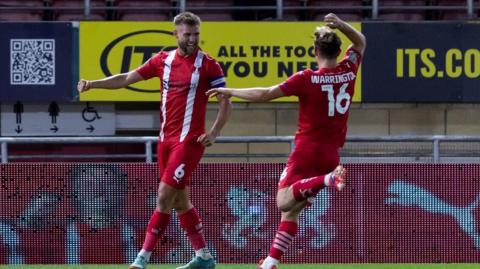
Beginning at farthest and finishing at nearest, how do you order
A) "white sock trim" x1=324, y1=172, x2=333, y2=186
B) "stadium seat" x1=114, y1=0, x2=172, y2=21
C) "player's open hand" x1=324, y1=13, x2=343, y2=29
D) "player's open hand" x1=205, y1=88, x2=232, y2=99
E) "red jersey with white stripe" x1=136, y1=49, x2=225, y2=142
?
"stadium seat" x1=114, y1=0, x2=172, y2=21, "red jersey with white stripe" x1=136, y1=49, x2=225, y2=142, "player's open hand" x1=324, y1=13, x2=343, y2=29, "player's open hand" x1=205, y1=88, x2=232, y2=99, "white sock trim" x1=324, y1=172, x2=333, y2=186

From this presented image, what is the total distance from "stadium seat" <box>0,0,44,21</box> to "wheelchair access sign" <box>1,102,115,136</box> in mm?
1162

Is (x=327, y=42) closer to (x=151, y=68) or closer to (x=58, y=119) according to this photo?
(x=151, y=68)

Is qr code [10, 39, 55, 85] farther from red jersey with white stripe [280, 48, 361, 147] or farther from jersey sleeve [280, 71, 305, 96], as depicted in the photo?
jersey sleeve [280, 71, 305, 96]

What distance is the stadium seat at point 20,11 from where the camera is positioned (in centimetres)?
1622

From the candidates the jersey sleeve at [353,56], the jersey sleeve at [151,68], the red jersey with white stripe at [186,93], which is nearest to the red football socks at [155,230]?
the red jersey with white stripe at [186,93]

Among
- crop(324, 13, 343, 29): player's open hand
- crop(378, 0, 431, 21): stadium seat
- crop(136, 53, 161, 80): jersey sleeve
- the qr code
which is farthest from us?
crop(378, 0, 431, 21): stadium seat

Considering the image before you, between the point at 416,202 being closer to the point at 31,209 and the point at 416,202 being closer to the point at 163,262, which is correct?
the point at 163,262

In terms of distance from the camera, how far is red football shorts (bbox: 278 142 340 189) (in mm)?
8727

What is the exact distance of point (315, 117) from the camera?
8.67m

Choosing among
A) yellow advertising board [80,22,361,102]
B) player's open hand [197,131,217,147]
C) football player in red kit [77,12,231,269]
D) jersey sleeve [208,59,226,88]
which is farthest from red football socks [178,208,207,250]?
yellow advertising board [80,22,361,102]

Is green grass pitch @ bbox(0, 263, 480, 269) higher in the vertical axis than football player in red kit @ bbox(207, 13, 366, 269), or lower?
lower

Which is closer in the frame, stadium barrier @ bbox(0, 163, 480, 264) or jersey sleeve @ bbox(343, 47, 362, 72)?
jersey sleeve @ bbox(343, 47, 362, 72)

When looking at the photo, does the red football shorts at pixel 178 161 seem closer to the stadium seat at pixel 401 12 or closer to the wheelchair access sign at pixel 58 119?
the wheelchair access sign at pixel 58 119

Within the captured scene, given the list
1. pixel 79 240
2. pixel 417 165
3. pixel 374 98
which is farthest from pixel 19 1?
pixel 417 165
